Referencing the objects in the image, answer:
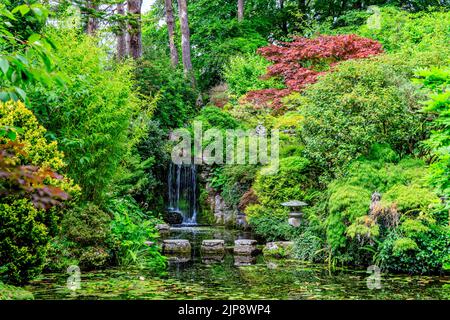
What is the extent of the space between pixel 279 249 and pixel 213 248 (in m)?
1.30

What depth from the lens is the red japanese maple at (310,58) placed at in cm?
1186

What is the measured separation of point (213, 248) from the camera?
919 cm

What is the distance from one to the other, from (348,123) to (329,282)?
3.05 meters

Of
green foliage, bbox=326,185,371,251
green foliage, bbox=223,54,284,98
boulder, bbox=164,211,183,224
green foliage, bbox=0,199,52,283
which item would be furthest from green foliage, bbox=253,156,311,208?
green foliage, bbox=223,54,284,98

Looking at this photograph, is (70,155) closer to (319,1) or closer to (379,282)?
(379,282)

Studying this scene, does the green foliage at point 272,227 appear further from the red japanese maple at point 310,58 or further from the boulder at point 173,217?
the boulder at point 173,217

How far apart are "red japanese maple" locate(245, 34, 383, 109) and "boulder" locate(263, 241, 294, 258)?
14.3 feet

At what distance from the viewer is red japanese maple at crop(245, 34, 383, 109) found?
467 inches

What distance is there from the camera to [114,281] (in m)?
5.78

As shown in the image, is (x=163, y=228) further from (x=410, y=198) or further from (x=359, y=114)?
(x=410, y=198)

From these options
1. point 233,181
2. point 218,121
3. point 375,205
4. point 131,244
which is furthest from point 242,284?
point 218,121

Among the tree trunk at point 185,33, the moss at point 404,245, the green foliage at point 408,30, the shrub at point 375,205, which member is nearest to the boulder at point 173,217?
the tree trunk at point 185,33

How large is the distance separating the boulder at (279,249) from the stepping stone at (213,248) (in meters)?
0.85
